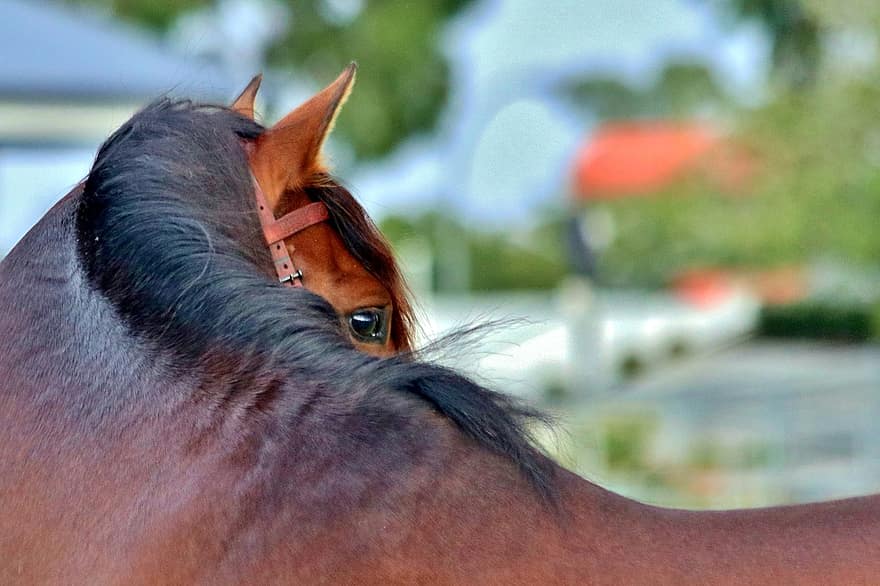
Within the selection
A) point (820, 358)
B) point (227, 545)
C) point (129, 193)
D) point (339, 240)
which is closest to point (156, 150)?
point (129, 193)

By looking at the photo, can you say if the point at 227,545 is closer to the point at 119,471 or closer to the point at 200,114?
the point at 119,471

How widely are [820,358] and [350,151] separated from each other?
861cm

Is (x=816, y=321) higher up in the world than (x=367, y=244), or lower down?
lower down

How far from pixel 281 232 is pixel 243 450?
0.39 meters

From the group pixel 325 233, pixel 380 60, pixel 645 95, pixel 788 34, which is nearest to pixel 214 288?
pixel 325 233

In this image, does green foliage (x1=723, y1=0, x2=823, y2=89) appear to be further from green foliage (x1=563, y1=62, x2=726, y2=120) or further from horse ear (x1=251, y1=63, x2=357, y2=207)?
horse ear (x1=251, y1=63, x2=357, y2=207)

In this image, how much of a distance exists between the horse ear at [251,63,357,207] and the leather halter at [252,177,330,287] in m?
0.03

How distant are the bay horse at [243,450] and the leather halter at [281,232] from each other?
0.03 metres

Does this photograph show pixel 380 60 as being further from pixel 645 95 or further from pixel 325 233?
pixel 325 233

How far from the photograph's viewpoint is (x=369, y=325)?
6.14ft

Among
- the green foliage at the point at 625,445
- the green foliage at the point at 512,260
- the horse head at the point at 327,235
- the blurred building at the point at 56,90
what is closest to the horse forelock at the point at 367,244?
the horse head at the point at 327,235

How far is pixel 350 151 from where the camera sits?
546 inches

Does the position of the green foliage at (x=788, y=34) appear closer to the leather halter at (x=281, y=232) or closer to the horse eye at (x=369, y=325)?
the horse eye at (x=369, y=325)

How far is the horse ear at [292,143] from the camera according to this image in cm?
167
